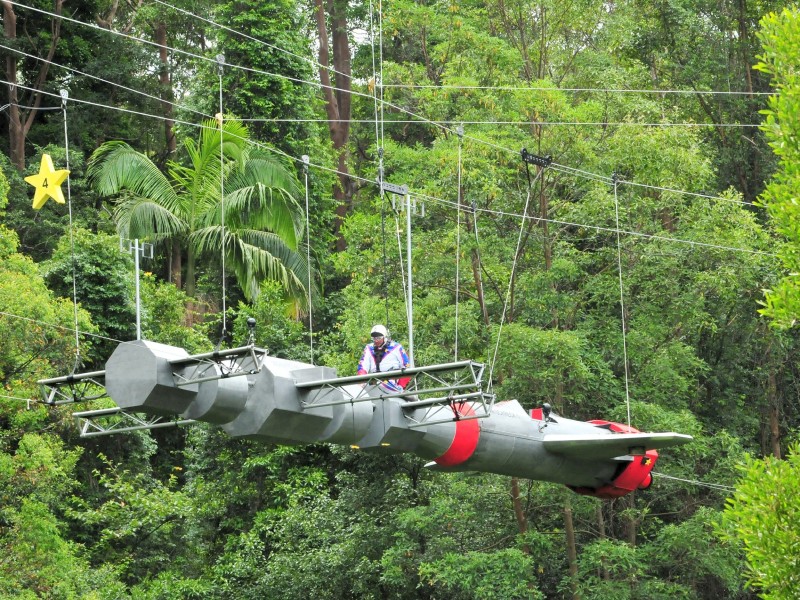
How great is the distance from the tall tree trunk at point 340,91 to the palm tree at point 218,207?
5.87 m

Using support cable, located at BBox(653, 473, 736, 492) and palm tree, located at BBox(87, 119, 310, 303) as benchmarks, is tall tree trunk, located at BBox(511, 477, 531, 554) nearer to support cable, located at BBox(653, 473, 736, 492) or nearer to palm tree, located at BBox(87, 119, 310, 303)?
support cable, located at BBox(653, 473, 736, 492)

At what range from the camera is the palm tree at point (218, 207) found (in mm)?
29812

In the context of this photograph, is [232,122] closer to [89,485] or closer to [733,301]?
[89,485]

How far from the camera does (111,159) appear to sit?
3044 centimetres

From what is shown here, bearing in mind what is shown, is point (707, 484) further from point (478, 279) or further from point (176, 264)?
point (176, 264)

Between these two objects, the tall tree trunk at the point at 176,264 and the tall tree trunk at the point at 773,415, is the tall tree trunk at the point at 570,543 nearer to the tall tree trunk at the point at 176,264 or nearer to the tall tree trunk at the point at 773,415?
the tall tree trunk at the point at 773,415

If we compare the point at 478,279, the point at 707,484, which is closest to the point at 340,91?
the point at 478,279

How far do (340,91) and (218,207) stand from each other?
340 inches

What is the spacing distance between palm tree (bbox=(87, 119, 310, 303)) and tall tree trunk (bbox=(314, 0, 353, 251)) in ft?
19.3

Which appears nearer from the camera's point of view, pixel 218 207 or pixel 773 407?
pixel 773 407

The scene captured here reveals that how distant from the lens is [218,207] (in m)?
30.2

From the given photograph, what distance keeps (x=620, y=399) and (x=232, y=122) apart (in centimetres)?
1085

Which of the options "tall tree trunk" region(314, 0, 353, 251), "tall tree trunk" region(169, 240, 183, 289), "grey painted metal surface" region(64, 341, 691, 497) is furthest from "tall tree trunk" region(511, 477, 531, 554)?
"tall tree trunk" region(314, 0, 353, 251)

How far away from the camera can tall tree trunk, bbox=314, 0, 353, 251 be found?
3728 centimetres
